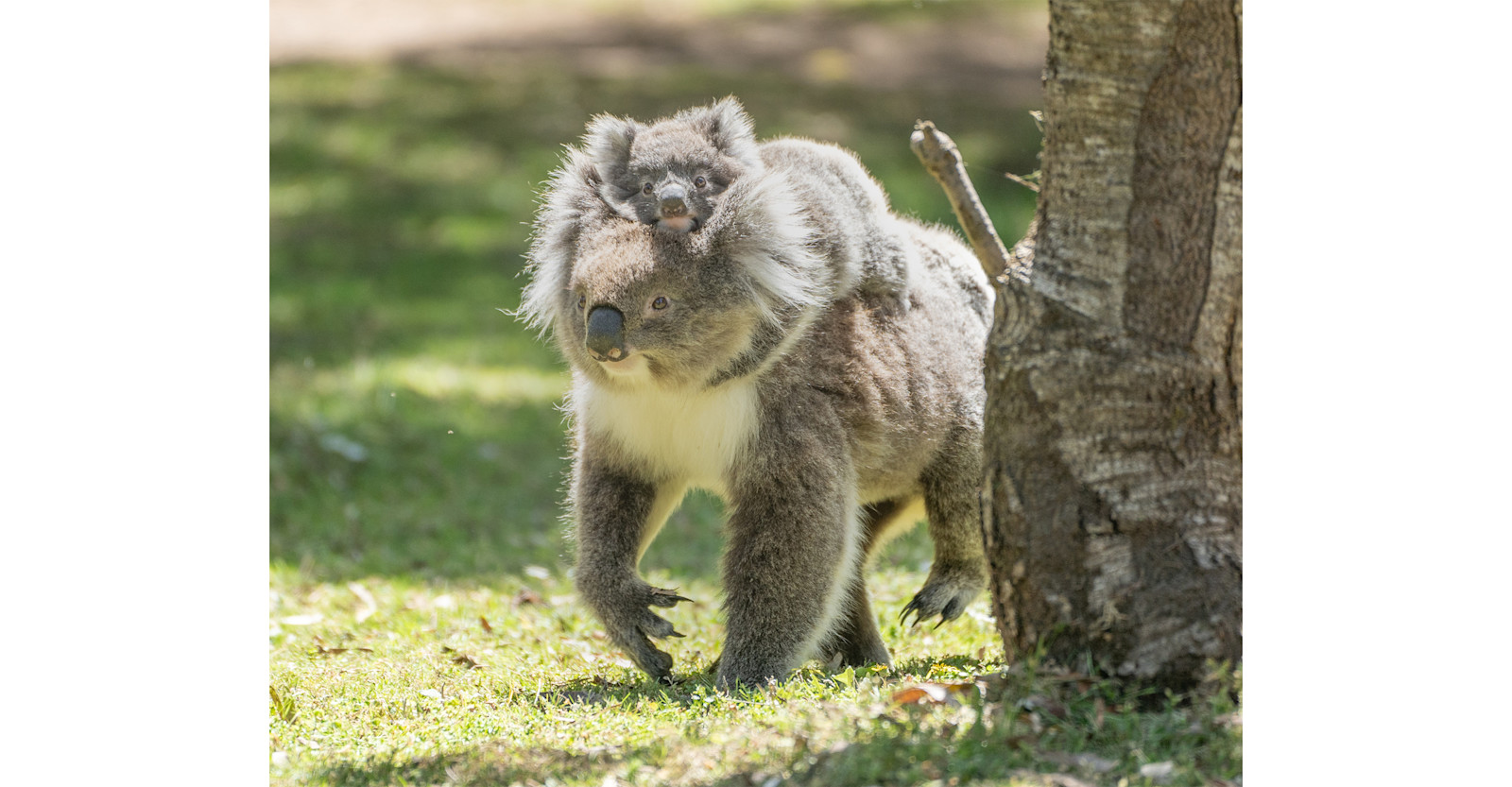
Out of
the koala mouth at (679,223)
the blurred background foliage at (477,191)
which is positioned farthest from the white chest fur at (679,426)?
the blurred background foliage at (477,191)

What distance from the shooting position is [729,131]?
346 centimetres

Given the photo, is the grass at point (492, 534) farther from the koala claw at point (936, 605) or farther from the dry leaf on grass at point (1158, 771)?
the koala claw at point (936, 605)

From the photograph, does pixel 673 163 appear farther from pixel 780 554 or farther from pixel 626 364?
pixel 780 554

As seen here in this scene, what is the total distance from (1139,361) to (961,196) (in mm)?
676

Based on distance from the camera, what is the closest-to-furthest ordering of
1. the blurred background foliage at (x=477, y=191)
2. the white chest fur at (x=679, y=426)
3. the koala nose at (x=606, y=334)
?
1. the koala nose at (x=606, y=334)
2. the white chest fur at (x=679, y=426)
3. the blurred background foliage at (x=477, y=191)

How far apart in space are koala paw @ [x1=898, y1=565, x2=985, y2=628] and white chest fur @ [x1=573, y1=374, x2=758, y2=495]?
699 millimetres

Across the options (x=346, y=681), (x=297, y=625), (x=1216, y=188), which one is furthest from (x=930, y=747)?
(x=297, y=625)

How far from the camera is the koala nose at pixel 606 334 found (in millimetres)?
3082

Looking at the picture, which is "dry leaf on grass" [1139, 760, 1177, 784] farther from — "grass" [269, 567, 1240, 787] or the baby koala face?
the baby koala face

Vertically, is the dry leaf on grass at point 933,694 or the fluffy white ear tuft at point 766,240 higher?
the fluffy white ear tuft at point 766,240

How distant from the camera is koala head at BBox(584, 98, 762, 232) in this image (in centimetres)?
326

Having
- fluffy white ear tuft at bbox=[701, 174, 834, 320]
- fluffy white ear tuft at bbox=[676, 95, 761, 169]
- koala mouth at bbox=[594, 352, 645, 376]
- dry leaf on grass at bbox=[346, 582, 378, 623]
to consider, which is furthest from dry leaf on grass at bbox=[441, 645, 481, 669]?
fluffy white ear tuft at bbox=[676, 95, 761, 169]

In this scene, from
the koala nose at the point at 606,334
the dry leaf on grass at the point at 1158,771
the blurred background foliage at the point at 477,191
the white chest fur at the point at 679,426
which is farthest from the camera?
the blurred background foliage at the point at 477,191

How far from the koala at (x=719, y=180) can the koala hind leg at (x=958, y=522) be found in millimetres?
481
